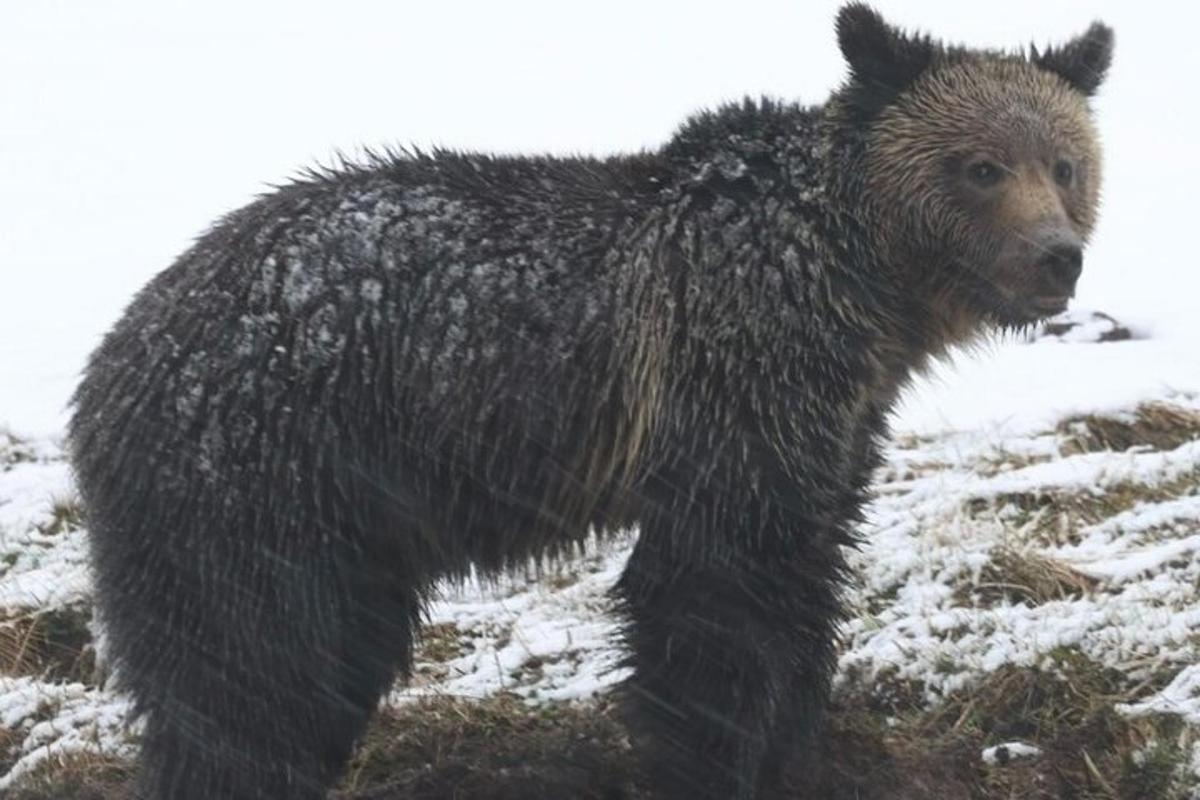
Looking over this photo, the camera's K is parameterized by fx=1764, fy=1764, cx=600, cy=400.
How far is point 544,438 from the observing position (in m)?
5.22

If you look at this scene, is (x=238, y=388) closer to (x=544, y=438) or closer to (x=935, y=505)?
(x=544, y=438)

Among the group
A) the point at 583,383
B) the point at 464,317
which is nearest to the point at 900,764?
the point at 583,383

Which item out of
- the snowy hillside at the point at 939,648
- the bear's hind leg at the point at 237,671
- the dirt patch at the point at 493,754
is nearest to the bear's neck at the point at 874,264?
the snowy hillside at the point at 939,648

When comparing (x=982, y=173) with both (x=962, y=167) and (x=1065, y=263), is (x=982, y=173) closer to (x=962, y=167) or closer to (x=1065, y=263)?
(x=962, y=167)

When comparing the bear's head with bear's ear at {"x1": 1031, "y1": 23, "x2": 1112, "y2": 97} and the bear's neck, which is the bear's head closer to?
the bear's neck

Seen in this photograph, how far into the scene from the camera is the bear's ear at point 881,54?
17.6ft

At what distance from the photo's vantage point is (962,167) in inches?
209

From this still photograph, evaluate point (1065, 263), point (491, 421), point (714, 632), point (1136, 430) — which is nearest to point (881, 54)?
point (1065, 263)

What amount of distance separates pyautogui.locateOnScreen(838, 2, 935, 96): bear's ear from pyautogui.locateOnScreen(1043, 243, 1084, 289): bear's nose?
0.73 m

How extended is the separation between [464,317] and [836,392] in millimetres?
1119

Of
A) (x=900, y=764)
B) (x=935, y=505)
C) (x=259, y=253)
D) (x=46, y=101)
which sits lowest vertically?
(x=900, y=764)

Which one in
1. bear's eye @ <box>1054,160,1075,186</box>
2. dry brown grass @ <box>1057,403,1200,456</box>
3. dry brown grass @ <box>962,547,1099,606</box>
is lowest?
dry brown grass @ <box>962,547,1099,606</box>

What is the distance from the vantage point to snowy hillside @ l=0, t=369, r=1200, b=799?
5598 mm

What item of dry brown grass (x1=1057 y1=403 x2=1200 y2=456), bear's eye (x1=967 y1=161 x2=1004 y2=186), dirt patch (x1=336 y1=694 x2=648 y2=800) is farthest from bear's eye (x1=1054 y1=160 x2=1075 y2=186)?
dry brown grass (x1=1057 y1=403 x2=1200 y2=456)
